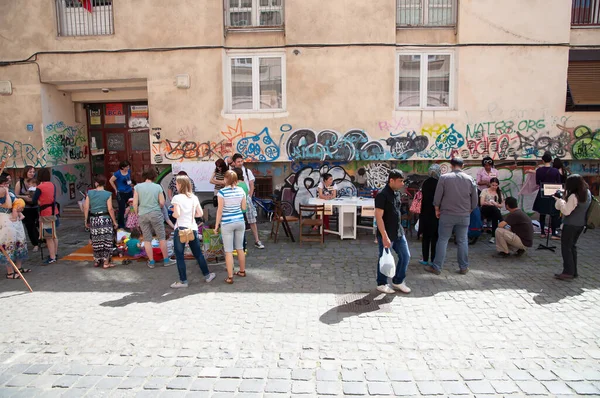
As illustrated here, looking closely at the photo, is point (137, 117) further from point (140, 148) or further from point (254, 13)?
point (254, 13)

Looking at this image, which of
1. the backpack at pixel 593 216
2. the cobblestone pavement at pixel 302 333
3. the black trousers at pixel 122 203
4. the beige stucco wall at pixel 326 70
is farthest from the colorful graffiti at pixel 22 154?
the backpack at pixel 593 216

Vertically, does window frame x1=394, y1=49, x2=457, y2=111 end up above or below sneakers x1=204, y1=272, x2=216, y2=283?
above

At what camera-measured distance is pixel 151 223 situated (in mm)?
7496

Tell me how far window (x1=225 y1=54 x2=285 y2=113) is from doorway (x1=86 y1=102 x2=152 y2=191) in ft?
10.4

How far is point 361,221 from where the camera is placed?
10305mm

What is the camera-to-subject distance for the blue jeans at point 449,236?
6746 mm

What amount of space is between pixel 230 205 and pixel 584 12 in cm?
1036

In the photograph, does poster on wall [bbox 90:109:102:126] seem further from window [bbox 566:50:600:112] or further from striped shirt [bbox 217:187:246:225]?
window [bbox 566:50:600:112]

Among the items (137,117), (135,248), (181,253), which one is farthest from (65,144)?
(181,253)

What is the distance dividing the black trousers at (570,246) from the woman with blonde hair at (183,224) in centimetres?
542

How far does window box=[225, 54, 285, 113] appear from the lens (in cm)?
1112

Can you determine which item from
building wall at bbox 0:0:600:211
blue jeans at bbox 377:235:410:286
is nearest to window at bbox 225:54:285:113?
building wall at bbox 0:0:600:211

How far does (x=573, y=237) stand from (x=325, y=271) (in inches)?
148

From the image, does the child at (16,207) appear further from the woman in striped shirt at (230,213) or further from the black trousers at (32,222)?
the woman in striped shirt at (230,213)
